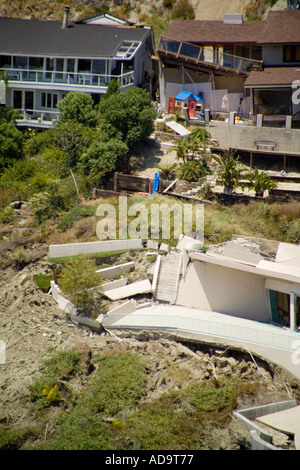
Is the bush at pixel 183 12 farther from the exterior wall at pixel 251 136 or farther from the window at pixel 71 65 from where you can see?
the exterior wall at pixel 251 136

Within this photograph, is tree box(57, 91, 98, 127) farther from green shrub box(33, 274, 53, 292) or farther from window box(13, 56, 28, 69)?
green shrub box(33, 274, 53, 292)

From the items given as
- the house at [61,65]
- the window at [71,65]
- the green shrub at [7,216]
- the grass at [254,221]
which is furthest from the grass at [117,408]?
the window at [71,65]

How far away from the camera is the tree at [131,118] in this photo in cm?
3138

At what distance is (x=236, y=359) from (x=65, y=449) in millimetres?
6224

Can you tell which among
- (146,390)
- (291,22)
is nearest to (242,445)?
(146,390)

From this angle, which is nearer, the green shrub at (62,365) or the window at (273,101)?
the green shrub at (62,365)

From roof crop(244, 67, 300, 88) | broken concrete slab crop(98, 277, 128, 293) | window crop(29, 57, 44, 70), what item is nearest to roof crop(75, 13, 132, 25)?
window crop(29, 57, 44, 70)

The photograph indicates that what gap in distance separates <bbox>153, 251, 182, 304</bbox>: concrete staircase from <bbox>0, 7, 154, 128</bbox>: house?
16050 millimetres

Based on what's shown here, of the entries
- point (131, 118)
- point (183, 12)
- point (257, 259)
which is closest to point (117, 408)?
point (257, 259)

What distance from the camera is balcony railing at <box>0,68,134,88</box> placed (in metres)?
36.5

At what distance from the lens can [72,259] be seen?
2430 centimetres

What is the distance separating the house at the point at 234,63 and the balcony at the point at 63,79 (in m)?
3.24

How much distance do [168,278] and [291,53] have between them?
19242 mm
